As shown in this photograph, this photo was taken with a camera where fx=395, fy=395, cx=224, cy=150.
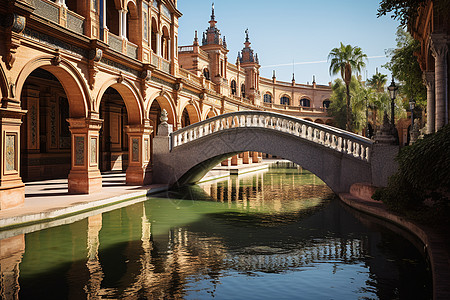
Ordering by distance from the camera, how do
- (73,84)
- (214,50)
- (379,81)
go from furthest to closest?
1. (379,81)
2. (214,50)
3. (73,84)

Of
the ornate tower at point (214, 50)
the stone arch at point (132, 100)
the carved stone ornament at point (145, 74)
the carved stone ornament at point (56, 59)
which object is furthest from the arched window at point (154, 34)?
the ornate tower at point (214, 50)

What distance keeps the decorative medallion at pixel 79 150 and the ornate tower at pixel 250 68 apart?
120 ft

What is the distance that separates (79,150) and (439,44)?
42.1ft

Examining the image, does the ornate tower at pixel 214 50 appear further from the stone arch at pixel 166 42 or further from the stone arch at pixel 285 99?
the stone arch at pixel 285 99

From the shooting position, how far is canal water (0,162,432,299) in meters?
5.68

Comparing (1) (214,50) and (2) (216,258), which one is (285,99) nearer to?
(1) (214,50)

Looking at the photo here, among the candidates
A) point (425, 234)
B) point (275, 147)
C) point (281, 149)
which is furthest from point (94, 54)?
point (425, 234)

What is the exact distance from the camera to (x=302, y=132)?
1574cm

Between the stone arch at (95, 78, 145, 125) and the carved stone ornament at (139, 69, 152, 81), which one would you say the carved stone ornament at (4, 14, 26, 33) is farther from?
the carved stone ornament at (139, 69, 152, 81)

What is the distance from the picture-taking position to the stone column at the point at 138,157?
18.1 m

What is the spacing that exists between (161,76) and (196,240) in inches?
533

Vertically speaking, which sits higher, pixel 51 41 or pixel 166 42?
pixel 166 42

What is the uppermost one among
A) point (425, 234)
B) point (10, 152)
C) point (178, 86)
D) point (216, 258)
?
point (178, 86)

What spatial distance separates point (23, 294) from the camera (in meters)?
5.46
